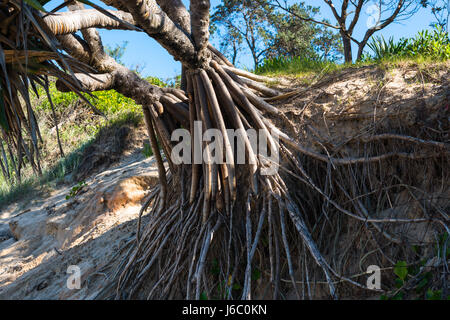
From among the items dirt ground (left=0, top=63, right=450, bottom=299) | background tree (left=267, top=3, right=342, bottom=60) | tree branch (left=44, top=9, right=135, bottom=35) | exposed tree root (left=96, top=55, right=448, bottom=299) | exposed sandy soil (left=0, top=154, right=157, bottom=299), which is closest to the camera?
tree branch (left=44, top=9, right=135, bottom=35)

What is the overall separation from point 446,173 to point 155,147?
2.94m

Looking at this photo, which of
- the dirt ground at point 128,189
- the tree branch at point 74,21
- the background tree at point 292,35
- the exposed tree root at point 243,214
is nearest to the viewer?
the tree branch at point 74,21

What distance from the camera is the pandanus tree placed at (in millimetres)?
3709

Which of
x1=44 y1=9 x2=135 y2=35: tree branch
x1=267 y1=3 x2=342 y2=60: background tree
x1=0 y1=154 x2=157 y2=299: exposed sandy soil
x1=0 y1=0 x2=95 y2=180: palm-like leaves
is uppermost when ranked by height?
x1=267 y1=3 x2=342 y2=60: background tree

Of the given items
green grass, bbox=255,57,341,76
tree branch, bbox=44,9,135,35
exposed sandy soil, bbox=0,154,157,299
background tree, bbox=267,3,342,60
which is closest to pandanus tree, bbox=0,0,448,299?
tree branch, bbox=44,9,135,35

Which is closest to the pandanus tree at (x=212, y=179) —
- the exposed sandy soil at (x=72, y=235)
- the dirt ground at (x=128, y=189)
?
the dirt ground at (x=128, y=189)

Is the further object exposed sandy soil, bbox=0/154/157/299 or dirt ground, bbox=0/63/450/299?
exposed sandy soil, bbox=0/154/157/299

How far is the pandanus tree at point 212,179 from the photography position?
146 inches

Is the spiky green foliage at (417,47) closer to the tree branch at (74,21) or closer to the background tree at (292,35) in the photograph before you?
the tree branch at (74,21)

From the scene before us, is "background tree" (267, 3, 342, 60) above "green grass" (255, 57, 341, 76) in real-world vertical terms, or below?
above

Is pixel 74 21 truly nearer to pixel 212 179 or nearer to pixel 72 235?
pixel 212 179

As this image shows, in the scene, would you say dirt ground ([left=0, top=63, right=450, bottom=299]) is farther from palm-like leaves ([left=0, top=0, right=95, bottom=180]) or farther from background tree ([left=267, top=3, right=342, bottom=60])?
background tree ([left=267, top=3, right=342, bottom=60])

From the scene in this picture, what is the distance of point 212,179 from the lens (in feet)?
13.4
